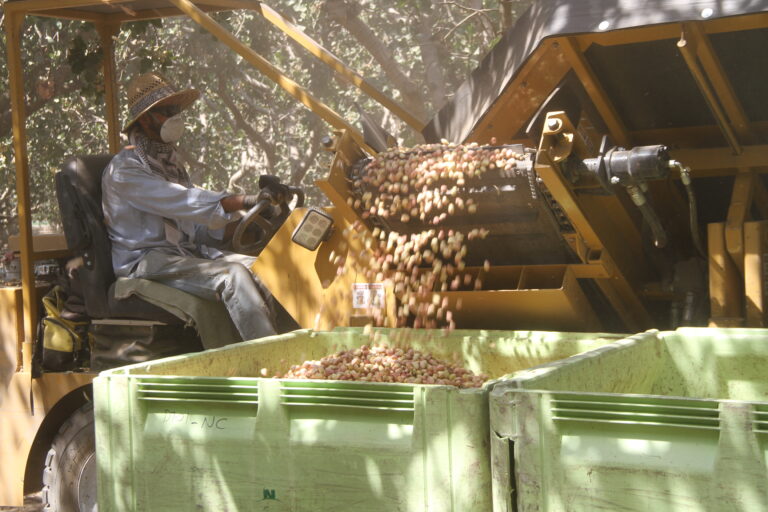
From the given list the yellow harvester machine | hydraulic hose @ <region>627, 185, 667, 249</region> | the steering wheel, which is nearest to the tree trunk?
the steering wheel

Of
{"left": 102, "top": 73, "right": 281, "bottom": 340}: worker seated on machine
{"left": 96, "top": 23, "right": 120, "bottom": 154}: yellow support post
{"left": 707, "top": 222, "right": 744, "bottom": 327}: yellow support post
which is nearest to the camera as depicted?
{"left": 707, "top": 222, "right": 744, "bottom": 327}: yellow support post

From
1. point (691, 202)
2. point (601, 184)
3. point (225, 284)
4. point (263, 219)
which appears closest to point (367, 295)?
point (263, 219)

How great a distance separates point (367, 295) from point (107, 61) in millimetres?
2846

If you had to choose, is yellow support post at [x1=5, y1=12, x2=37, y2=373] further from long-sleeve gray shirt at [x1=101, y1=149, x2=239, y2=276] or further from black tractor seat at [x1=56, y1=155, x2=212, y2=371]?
long-sleeve gray shirt at [x1=101, y1=149, x2=239, y2=276]

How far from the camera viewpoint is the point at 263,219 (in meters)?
5.02

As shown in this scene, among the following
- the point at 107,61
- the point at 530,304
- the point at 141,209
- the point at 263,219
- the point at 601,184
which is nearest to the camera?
the point at 601,184

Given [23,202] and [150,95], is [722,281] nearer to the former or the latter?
[150,95]

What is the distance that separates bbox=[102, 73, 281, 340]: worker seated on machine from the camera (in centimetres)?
502

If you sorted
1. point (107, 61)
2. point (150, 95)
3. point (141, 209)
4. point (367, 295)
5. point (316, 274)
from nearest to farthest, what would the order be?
point (367, 295)
point (316, 274)
point (141, 209)
point (150, 95)
point (107, 61)

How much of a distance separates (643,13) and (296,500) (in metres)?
2.32

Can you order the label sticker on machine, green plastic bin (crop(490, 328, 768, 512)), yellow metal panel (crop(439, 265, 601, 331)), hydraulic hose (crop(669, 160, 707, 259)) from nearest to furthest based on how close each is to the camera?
1. green plastic bin (crop(490, 328, 768, 512))
2. hydraulic hose (crop(669, 160, 707, 259))
3. yellow metal panel (crop(439, 265, 601, 331))
4. the label sticker on machine

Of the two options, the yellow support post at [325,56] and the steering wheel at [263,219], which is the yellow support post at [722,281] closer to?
the steering wheel at [263,219]

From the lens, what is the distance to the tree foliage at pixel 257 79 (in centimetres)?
1201

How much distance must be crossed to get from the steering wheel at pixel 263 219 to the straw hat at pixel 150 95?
2.84 ft
